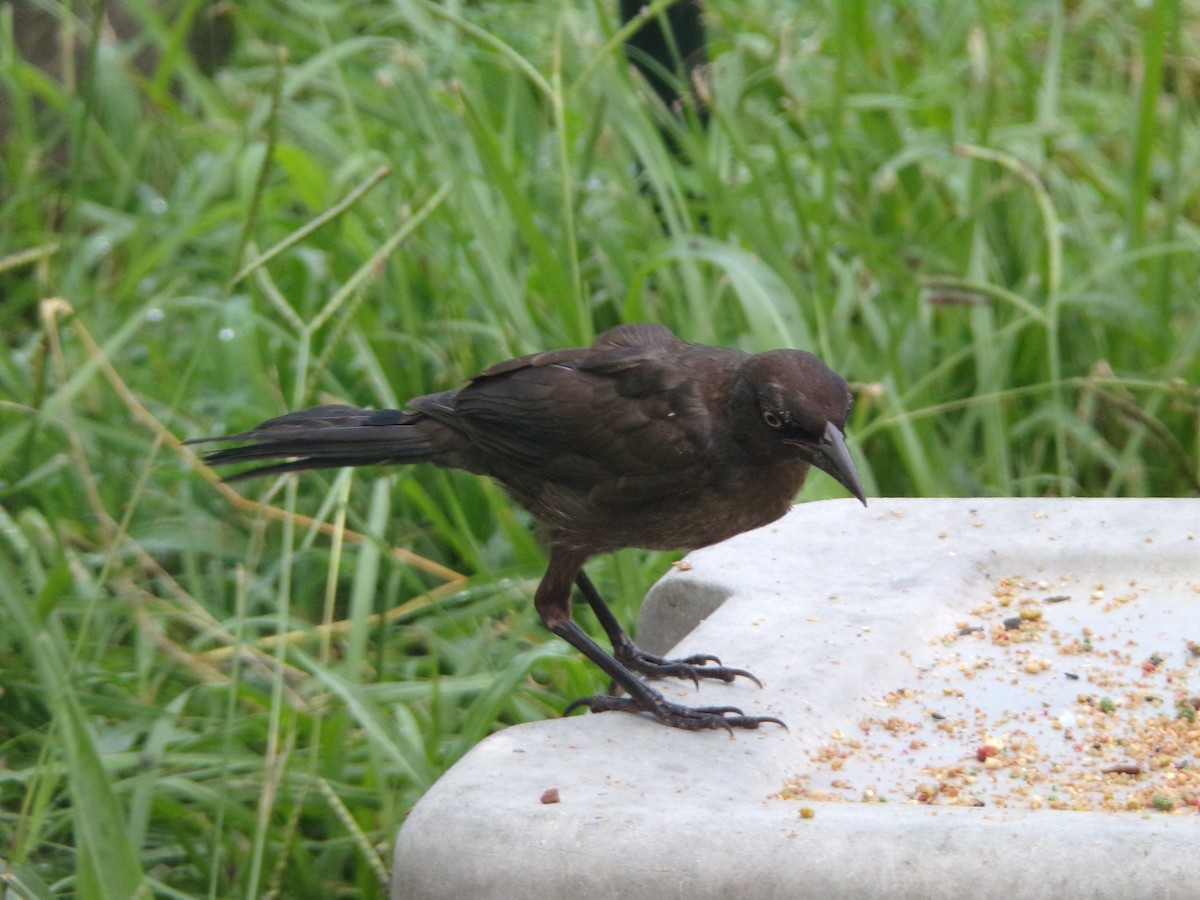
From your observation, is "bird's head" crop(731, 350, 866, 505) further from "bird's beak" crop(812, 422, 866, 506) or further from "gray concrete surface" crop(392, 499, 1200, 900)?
"gray concrete surface" crop(392, 499, 1200, 900)

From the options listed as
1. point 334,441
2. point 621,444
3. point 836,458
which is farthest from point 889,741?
point 334,441

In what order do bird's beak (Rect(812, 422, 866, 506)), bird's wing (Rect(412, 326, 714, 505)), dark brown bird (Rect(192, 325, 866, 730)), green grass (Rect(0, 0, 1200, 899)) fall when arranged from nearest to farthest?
bird's beak (Rect(812, 422, 866, 506)), dark brown bird (Rect(192, 325, 866, 730)), bird's wing (Rect(412, 326, 714, 505)), green grass (Rect(0, 0, 1200, 899))

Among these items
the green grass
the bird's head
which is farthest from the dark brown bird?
the green grass

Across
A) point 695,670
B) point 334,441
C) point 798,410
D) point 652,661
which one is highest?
point 798,410

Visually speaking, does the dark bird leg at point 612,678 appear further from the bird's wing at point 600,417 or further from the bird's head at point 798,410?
the bird's head at point 798,410

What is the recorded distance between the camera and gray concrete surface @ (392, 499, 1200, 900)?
1.82m

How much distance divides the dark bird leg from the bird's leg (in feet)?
0.04

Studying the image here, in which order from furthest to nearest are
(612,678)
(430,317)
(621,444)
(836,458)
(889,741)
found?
(430,317) → (621,444) → (612,678) → (836,458) → (889,741)

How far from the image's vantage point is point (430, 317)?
14.4 feet

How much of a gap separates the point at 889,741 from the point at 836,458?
1.35ft

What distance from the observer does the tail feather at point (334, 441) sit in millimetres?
2908

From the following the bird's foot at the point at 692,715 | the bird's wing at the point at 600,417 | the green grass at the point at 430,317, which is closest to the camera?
the bird's foot at the point at 692,715

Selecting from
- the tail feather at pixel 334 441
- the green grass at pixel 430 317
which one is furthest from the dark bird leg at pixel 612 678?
the tail feather at pixel 334 441

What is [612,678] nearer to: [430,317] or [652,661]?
[652,661]
